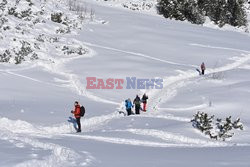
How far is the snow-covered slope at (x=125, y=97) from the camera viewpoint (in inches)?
414

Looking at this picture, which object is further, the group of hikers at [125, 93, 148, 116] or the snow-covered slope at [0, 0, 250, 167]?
the group of hikers at [125, 93, 148, 116]

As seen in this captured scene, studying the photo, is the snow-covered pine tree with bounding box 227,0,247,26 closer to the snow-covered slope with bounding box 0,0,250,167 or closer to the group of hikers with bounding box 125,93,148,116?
the snow-covered slope with bounding box 0,0,250,167

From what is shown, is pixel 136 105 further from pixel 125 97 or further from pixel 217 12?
pixel 217 12

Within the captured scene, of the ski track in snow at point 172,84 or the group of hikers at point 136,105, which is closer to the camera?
the group of hikers at point 136,105

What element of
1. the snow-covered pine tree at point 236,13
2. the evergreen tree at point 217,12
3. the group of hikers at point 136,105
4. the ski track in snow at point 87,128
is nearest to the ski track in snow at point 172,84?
the ski track in snow at point 87,128

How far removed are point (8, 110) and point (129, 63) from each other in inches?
432

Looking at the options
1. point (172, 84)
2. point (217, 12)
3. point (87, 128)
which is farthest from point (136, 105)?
point (217, 12)

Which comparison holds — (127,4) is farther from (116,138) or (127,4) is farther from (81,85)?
(116,138)

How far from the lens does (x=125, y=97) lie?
22.3 metres

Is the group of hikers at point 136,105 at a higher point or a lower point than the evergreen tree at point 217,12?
lower

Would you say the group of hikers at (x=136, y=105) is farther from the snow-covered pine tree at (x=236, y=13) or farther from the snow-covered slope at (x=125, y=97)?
the snow-covered pine tree at (x=236, y=13)

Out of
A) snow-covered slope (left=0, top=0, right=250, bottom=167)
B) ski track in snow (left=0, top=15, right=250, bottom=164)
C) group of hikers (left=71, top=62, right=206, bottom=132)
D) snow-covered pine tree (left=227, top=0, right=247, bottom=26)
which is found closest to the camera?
ski track in snow (left=0, top=15, right=250, bottom=164)

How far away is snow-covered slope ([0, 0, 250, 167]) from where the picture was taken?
34.5ft

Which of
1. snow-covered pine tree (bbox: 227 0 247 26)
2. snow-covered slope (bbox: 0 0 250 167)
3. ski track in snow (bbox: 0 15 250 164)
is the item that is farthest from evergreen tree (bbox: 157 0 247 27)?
ski track in snow (bbox: 0 15 250 164)
